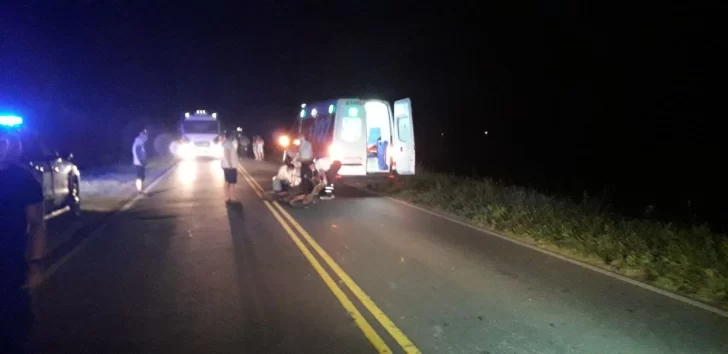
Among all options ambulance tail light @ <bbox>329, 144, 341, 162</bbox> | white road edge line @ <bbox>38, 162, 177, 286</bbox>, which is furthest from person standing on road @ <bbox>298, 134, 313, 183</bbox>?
white road edge line @ <bbox>38, 162, 177, 286</bbox>

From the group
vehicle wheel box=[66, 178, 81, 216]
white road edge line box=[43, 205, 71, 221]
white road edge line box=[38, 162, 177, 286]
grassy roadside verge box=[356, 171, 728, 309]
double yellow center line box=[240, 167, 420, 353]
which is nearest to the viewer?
double yellow center line box=[240, 167, 420, 353]

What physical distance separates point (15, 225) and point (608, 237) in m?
8.19

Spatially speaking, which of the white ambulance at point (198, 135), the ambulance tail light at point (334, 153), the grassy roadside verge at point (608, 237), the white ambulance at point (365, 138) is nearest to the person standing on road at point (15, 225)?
the grassy roadside verge at point (608, 237)

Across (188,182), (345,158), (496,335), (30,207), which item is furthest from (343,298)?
(188,182)

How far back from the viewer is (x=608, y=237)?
11.0 meters

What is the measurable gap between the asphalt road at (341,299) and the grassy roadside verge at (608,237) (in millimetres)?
628

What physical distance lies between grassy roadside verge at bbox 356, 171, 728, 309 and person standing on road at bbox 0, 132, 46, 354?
724 centimetres

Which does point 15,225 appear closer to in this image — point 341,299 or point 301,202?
point 341,299

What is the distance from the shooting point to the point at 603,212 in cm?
1410

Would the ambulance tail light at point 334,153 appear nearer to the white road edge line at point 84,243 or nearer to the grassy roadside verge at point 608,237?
the grassy roadside verge at point 608,237

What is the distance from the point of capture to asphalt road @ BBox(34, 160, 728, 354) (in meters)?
6.48

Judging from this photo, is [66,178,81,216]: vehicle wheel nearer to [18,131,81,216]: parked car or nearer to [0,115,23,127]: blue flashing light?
[18,131,81,216]: parked car

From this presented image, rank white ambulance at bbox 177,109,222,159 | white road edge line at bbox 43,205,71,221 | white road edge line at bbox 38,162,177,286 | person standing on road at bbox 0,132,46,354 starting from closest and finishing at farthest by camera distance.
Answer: person standing on road at bbox 0,132,46,354 → white road edge line at bbox 38,162,177,286 → white road edge line at bbox 43,205,71,221 → white ambulance at bbox 177,109,222,159

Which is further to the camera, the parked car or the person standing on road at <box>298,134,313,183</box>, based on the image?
the person standing on road at <box>298,134,313,183</box>
